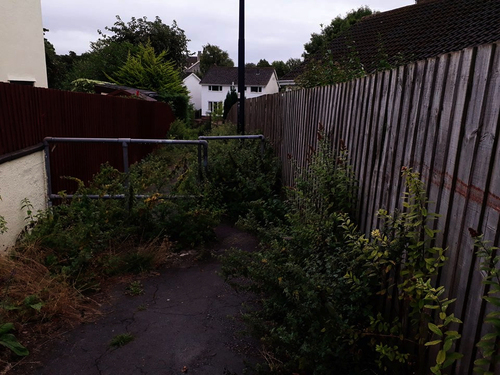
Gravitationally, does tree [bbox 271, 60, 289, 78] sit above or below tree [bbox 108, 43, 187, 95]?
above

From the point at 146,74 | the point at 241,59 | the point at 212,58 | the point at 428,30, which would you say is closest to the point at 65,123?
the point at 241,59

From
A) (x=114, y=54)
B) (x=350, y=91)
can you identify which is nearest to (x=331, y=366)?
(x=350, y=91)

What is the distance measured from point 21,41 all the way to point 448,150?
12.0 meters

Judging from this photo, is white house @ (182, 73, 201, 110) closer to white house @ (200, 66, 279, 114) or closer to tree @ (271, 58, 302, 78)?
white house @ (200, 66, 279, 114)

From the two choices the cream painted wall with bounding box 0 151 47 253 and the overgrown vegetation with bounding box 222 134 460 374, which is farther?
the cream painted wall with bounding box 0 151 47 253

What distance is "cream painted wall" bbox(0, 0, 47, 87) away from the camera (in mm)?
9953

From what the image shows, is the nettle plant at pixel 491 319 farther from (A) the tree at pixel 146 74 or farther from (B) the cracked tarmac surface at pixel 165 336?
(A) the tree at pixel 146 74

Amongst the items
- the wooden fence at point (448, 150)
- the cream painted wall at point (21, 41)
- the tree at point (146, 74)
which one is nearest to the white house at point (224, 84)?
the tree at point (146, 74)

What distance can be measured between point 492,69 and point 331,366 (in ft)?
5.88

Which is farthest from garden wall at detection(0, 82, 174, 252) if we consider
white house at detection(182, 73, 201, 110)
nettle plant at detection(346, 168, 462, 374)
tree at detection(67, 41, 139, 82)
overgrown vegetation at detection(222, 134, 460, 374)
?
white house at detection(182, 73, 201, 110)

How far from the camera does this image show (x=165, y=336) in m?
3.19

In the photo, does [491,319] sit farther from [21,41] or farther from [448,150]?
[21,41]

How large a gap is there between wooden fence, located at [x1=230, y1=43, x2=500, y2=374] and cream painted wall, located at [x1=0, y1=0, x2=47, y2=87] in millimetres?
10327

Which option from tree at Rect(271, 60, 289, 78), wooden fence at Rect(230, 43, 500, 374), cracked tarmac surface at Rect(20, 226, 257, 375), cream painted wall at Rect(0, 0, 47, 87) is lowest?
cracked tarmac surface at Rect(20, 226, 257, 375)
